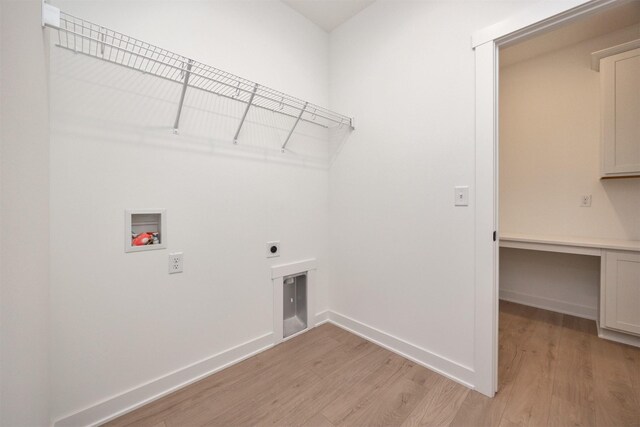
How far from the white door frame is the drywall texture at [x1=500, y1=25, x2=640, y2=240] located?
181cm

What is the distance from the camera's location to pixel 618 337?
201 cm

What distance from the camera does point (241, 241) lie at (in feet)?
5.81

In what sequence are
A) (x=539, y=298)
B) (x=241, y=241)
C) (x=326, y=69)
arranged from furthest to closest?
(x=539, y=298)
(x=326, y=69)
(x=241, y=241)

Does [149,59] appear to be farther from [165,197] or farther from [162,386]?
[162,386]

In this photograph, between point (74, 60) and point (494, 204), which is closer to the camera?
point (74, 60)

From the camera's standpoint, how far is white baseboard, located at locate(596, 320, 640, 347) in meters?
1.94

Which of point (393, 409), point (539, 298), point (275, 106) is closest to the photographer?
point (393, 409)

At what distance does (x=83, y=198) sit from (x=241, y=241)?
85 centimetres

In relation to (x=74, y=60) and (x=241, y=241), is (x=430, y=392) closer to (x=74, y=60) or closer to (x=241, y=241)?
(x=241, y=241)

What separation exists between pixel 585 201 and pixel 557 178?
312mm

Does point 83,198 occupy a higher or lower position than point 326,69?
lower

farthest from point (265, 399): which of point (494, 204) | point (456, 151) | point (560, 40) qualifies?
point (560, 40)

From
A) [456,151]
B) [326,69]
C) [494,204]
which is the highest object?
[326,69]

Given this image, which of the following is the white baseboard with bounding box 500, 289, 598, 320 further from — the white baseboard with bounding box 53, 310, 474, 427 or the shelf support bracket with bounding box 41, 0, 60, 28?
the shelf support bracket with bounding box 41, 0, 60, 28
